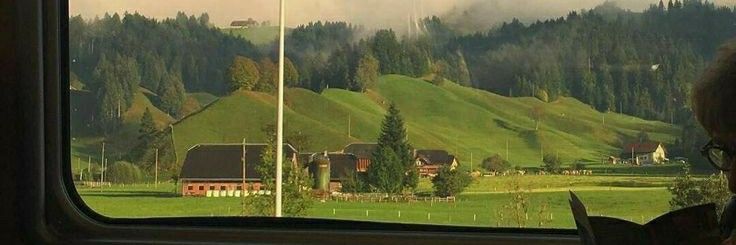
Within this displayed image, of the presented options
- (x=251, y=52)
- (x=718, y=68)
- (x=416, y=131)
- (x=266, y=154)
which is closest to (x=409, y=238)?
(x=416, y=131)

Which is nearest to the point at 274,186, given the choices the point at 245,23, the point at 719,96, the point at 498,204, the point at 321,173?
the point at 321,173

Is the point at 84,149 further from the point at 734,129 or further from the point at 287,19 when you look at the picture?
the point at 734,129

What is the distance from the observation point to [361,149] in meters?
1.93

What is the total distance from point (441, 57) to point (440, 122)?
12 cm

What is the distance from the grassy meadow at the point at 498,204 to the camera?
1820mm

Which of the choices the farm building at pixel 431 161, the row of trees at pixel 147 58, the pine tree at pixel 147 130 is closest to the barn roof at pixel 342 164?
the farm building at pixel 431 161

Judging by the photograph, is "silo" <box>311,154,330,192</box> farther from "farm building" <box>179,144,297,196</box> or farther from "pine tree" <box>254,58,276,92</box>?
"pine tree" <box>254,58,276,92</box>

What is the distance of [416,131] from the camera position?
6.26 ft

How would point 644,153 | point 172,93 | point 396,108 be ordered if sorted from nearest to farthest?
1. point 644,153
2. point 396,108
3. point 172,93

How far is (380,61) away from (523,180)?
340mm

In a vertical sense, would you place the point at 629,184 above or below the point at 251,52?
below

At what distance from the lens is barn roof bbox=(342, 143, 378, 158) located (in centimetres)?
192

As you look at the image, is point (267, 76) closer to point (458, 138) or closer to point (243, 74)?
point (243, 74)

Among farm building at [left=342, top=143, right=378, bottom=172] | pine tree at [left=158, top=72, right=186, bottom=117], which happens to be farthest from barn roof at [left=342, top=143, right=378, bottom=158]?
pine tree at [left=158, top=72, right=186, bottom=117]
